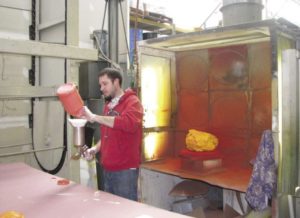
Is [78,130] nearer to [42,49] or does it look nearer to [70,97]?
[70,97]

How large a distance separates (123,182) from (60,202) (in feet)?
3.14

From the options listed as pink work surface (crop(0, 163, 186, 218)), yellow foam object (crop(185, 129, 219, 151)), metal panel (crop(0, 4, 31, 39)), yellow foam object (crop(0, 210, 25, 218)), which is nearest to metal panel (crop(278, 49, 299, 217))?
yellow foam object (crop(185, 129, 219, 151))

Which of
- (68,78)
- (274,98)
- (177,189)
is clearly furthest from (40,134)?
(274,98)

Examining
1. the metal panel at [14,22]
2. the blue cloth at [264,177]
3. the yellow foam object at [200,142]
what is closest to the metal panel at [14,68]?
the metal panel at [14,22]

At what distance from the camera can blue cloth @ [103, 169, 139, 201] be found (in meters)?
2.72

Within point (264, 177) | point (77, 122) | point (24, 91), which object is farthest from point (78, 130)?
point (264, 177)

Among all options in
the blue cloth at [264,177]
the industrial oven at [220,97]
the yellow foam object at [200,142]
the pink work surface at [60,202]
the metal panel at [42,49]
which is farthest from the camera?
the yellow foam object at [200,142]

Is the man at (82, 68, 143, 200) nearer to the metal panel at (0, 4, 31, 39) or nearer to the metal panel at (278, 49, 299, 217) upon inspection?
the metal panel at (278, 49, 299, 217)

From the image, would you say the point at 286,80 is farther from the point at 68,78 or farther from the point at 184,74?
the point at 68,78

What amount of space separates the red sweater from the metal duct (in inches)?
40.2

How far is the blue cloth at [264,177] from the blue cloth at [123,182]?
37.9 inches

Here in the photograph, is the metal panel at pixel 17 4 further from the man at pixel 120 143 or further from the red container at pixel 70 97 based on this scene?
the red container at pixel 70 97

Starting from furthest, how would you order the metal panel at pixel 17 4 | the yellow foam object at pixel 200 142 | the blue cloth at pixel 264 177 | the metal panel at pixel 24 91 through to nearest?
the metal panel at pixel 17 4
the yellow foam object at pixel 200 142
the metal panel at pixel 24 91
the blue cloth at pixel 264 177

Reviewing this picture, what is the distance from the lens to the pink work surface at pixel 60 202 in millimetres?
1658
